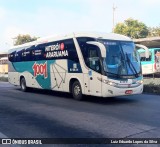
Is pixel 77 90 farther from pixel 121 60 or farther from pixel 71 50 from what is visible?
pixel 121 60

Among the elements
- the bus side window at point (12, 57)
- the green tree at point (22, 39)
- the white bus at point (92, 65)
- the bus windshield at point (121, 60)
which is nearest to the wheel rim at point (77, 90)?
the white bus at point (92, 65)

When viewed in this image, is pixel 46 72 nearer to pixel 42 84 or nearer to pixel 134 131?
pixel 42 84

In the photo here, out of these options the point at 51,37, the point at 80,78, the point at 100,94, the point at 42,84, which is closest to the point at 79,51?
the point at 80,78

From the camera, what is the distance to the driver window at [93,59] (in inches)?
521

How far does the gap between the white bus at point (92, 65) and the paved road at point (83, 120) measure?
0.82m

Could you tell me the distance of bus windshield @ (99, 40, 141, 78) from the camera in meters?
13.1

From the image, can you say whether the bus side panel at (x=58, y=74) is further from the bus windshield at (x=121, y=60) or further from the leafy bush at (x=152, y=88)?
the leafy bush at (x=152, y=88)

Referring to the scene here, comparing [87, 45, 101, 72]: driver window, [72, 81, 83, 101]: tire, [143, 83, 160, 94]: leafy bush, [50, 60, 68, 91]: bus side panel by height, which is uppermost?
[87, 45, 101, 72]: driver window

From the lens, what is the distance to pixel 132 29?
71.7 metres

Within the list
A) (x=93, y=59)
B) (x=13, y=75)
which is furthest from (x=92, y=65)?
(x=13, y=75)

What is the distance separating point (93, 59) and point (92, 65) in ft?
0.87

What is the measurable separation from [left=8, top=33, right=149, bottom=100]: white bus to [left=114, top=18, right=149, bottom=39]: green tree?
56.4 meters

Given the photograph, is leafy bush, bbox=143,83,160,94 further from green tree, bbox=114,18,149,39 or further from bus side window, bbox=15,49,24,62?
green tree, bbox=114,18,149,39

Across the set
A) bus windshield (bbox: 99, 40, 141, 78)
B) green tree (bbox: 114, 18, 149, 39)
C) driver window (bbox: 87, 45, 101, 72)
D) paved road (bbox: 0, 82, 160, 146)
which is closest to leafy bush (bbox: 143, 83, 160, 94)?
bus windshield (bbox: 99, 40, 141, 78)
